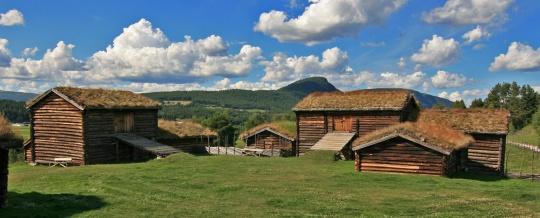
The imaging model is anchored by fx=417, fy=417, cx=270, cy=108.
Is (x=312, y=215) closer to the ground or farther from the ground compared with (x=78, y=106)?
closer to the ground

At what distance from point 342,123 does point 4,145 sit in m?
28.3

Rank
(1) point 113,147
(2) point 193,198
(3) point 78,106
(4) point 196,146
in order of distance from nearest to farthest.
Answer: (2) point 193,198
(3) point 78,106
(1) point 113,147
(4) point 196,146

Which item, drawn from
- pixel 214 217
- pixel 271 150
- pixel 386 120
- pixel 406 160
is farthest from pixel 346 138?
pixel 214 217

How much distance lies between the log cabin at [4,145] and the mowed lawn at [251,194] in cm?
68

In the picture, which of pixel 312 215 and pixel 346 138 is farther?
pixel 346 138

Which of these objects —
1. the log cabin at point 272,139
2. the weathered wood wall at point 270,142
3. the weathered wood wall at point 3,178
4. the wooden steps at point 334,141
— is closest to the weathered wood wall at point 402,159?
the wooden steps at point 334,141

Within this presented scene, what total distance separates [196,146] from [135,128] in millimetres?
7979

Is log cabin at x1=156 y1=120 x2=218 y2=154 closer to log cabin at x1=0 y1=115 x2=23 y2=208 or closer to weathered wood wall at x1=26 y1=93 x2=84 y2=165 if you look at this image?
weathered wood wall at x1=26 y1=93 x2=84 y2=165

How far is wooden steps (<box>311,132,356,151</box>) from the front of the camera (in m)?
34.7

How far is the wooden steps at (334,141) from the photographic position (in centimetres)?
3466

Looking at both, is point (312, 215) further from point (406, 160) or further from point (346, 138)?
point (346, 138)

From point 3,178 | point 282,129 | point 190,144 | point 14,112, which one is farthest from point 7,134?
point 14,112

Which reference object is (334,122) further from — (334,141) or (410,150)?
(410,150)

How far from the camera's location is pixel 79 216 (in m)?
14.5
